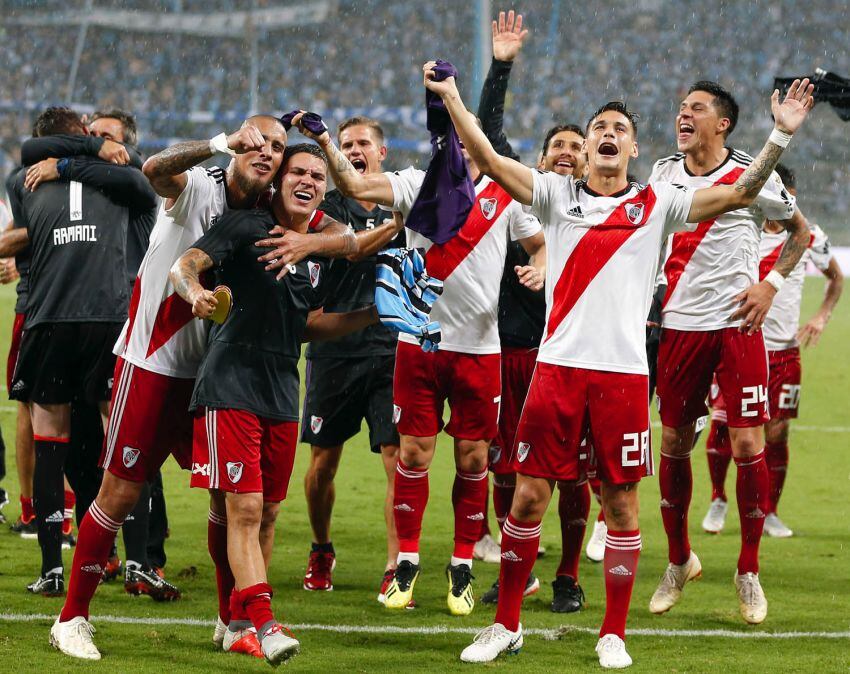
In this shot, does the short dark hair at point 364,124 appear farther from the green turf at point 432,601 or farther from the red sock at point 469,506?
the green turf at point 432,601

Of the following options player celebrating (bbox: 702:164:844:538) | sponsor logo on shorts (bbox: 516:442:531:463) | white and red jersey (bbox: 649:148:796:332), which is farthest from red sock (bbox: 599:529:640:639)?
player celebrating (bbox: 702:164:844:538)

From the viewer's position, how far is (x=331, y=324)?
15.8 ft

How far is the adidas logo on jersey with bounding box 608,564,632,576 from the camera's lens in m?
4.65

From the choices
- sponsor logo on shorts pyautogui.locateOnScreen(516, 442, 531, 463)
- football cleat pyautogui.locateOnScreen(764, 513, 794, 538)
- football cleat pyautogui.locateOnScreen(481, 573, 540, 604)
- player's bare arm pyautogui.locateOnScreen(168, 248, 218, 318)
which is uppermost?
player's bare arm pyautogui.locateOnScreen(168, 248, 218, 318)

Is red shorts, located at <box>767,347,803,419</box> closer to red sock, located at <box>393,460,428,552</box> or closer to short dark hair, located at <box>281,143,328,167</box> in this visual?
red sock, located at <box>393,460,428,552</box>

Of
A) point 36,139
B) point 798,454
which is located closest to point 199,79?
point 798,454

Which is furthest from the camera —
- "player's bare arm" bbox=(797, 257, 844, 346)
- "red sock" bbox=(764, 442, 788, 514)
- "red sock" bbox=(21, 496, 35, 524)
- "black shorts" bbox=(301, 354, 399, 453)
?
"player's bare arm" bbox=(797, 257, 844, 346)

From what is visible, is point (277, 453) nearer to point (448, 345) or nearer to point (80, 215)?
point (448, 345)

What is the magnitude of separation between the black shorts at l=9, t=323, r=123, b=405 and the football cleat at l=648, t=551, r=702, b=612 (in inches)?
104

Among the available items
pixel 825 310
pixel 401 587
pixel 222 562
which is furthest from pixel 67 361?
pixel 825 310

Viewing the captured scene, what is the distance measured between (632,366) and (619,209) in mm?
590

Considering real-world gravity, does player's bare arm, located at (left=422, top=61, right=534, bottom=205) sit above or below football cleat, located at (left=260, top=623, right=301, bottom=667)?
above

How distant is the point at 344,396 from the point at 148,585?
1.29 meters

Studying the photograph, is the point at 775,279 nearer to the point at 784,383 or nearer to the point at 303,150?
the point at 303,150
